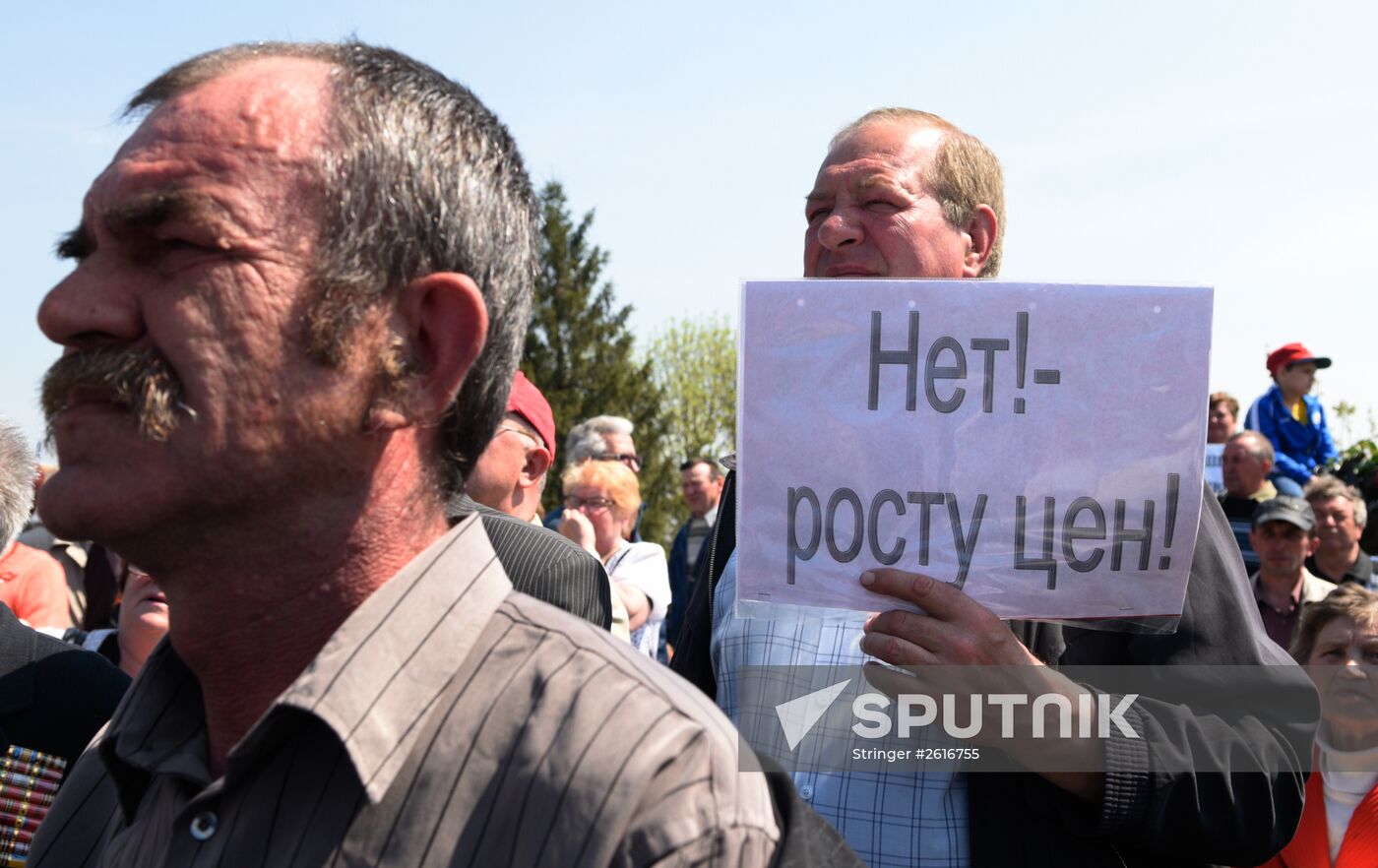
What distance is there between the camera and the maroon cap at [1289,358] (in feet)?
34.1

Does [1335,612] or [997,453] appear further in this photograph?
[1335,612]

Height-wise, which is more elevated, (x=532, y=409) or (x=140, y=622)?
(x=532, y=409)

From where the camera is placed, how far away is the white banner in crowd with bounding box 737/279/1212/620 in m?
2.00

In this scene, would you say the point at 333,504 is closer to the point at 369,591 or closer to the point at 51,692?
the point at 369,591

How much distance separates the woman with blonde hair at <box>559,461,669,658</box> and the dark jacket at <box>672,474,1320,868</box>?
3218 millimetres

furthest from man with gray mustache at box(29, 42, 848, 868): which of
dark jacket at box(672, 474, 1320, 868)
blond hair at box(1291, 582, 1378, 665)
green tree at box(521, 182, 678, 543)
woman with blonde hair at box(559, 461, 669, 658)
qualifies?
green tree at box(521, 182, 678, 543)

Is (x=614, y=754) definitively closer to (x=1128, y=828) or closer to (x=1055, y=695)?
(x=1055, y=695)

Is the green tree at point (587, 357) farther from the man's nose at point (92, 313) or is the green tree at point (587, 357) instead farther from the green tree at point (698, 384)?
the man's nose at point (92, 313)

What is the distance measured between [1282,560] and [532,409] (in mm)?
4895

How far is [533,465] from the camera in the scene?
13.8 ft

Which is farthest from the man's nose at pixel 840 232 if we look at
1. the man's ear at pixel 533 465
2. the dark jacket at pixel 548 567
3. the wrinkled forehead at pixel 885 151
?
the man's ear at pixel 533 465

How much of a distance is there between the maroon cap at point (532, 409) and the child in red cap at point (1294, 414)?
7.89 metres

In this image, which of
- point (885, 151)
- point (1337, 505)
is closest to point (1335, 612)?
point (885, 151)

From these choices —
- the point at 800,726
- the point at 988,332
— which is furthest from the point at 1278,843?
the point at 988,332
